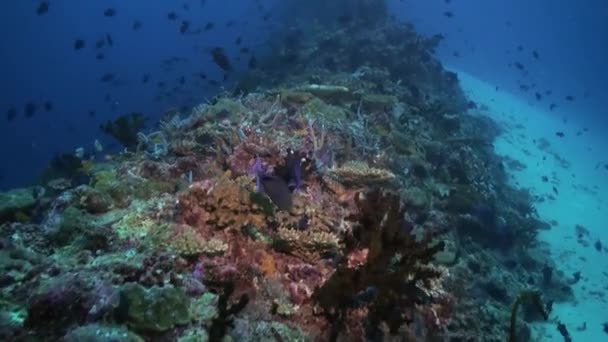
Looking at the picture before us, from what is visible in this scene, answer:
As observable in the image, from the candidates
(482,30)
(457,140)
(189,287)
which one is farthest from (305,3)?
(482,30)

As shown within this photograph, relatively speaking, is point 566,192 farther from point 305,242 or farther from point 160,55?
point 160,55

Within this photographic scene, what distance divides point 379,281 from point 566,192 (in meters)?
24.2

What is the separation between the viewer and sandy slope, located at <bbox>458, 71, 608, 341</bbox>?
1369cm

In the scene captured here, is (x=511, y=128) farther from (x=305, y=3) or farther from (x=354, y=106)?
(x=354, y=106)

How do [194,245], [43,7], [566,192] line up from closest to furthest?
[194,245] < [43,7] < [566,192]

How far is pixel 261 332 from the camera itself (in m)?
3.72

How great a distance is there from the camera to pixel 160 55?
11625 centimetres

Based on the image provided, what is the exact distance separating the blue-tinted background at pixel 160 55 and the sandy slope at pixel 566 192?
65.7 ft

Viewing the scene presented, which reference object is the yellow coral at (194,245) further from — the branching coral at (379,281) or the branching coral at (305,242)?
the branching coral at (379,281)

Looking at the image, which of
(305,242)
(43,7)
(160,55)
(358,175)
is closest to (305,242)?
(305,242)

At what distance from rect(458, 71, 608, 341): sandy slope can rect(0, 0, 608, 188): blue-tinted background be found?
2004cm

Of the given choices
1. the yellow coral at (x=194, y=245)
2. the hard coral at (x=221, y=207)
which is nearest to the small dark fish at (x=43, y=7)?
the hard coral at (x=221, y=207)

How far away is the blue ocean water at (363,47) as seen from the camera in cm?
2128

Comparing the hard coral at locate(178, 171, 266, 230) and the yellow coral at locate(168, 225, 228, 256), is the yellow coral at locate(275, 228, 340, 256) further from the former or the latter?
the yellow coral at locate(168, 225, 228, 256)
